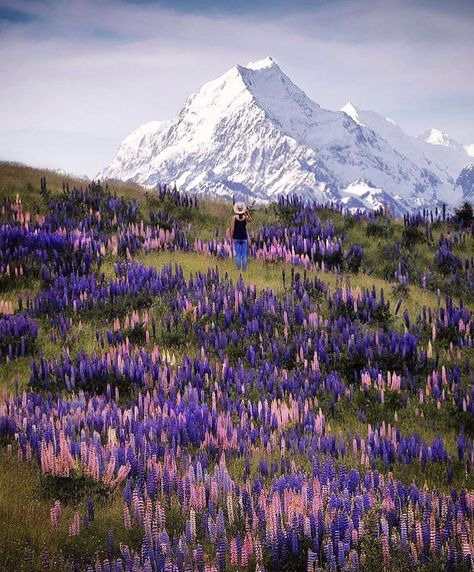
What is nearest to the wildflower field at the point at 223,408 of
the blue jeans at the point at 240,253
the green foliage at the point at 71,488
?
the green foliage at the point at 71,488

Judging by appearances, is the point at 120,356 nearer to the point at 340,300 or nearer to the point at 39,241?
the point at 340,300

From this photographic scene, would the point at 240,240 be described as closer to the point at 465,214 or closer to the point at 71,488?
the point at 71,488

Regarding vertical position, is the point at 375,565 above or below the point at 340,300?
below

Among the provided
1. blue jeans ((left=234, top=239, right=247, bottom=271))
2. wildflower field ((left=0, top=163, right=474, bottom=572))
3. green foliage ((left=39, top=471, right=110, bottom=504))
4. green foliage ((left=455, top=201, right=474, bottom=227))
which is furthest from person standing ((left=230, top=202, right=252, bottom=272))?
green foliage ((left=455, top=201, right=474, bottom=227))

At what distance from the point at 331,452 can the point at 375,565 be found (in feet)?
6.65

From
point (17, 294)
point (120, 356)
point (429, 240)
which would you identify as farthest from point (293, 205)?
point (120, 356)

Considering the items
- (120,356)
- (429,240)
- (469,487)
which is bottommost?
(469,487)

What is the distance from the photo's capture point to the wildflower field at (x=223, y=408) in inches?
174

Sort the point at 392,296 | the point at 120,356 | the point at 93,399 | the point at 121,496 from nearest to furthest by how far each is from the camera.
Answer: the point at 121,496 → the point at 93,399 → the point at 120,356 → the point at 392,296

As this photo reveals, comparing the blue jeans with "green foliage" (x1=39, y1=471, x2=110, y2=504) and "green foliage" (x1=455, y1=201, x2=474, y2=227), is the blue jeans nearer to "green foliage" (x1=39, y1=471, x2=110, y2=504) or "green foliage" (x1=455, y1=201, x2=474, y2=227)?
"green foliage" (x1=39, y1=471, x2=110, y2=504)

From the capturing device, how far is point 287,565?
4273mm

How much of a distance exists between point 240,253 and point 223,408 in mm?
7204

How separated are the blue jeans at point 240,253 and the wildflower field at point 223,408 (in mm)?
268

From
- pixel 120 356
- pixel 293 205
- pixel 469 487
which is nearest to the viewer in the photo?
pixel 469 487
